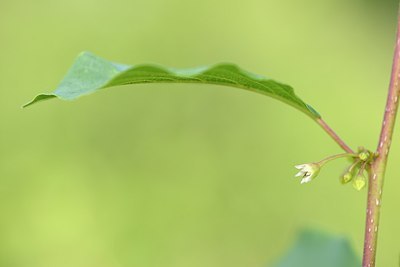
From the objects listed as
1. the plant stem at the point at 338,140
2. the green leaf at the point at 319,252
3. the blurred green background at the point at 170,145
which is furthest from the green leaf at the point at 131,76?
the blurred green background at the point at 170,145

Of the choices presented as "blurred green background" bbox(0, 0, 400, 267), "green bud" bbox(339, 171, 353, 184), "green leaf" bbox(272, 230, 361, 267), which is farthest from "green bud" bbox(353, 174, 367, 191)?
"blurred green background" bbox(0, 0, 400, 267)

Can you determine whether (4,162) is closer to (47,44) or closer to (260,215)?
(47,44)

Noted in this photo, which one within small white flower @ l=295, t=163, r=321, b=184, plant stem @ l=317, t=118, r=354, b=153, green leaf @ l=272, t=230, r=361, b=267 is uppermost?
plant stem @ l=317, t=118, r=354, b=153

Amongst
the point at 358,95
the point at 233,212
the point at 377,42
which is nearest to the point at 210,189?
the point at 233,212

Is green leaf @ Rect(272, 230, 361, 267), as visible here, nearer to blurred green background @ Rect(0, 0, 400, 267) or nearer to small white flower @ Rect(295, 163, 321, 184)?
small white flower @ Rect(295, 163, 321, 184)

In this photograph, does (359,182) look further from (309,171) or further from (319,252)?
(319,252)

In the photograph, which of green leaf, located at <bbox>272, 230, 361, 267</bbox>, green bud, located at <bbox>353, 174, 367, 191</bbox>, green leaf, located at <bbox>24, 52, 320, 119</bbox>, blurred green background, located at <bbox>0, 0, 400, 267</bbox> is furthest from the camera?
blurred green background, located at <bbox>0, 0, 400, 267</bbox>

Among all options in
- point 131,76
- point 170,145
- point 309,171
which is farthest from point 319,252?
point 170,145
